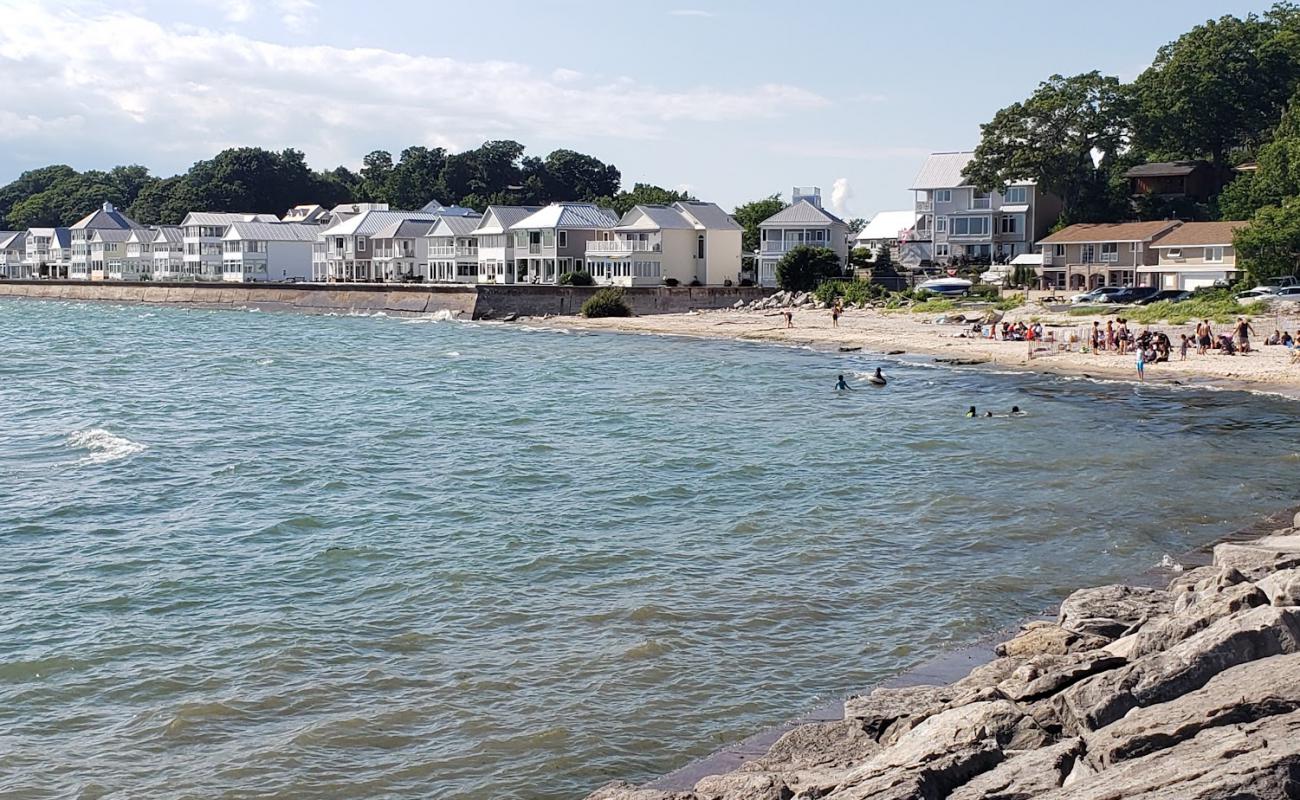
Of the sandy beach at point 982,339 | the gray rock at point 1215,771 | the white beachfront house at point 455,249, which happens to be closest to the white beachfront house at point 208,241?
the white beachfront house at point 455,249

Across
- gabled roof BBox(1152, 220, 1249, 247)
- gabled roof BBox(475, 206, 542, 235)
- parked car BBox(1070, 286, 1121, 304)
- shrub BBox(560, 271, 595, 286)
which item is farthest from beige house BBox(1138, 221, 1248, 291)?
gabled roof BBox(475, 206, 542, 235)

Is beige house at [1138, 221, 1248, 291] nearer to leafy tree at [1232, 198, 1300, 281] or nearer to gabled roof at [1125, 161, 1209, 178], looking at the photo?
leafy tree at [1232, 198, 1300, 281]

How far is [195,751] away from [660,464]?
16.4m

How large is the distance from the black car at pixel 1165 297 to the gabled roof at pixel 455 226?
2242 inches

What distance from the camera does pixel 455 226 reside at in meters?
104

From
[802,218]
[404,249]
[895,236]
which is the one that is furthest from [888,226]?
[404,249]

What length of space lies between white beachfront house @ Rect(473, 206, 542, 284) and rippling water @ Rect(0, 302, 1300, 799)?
58.5 m

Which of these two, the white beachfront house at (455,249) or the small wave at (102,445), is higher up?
the white beachfront house at (455,249)

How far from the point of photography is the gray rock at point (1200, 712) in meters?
8.49

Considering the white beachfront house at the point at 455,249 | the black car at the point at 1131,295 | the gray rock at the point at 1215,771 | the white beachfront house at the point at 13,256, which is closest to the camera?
the gray rock at the point at 1215,771

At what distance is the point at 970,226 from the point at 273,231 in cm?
7072

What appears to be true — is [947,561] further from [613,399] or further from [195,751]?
[613,399]

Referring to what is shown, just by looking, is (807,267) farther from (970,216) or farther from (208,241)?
(208,241)

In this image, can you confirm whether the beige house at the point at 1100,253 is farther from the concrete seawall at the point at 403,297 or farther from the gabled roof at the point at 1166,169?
the concrete seawall at the point at 403,297
